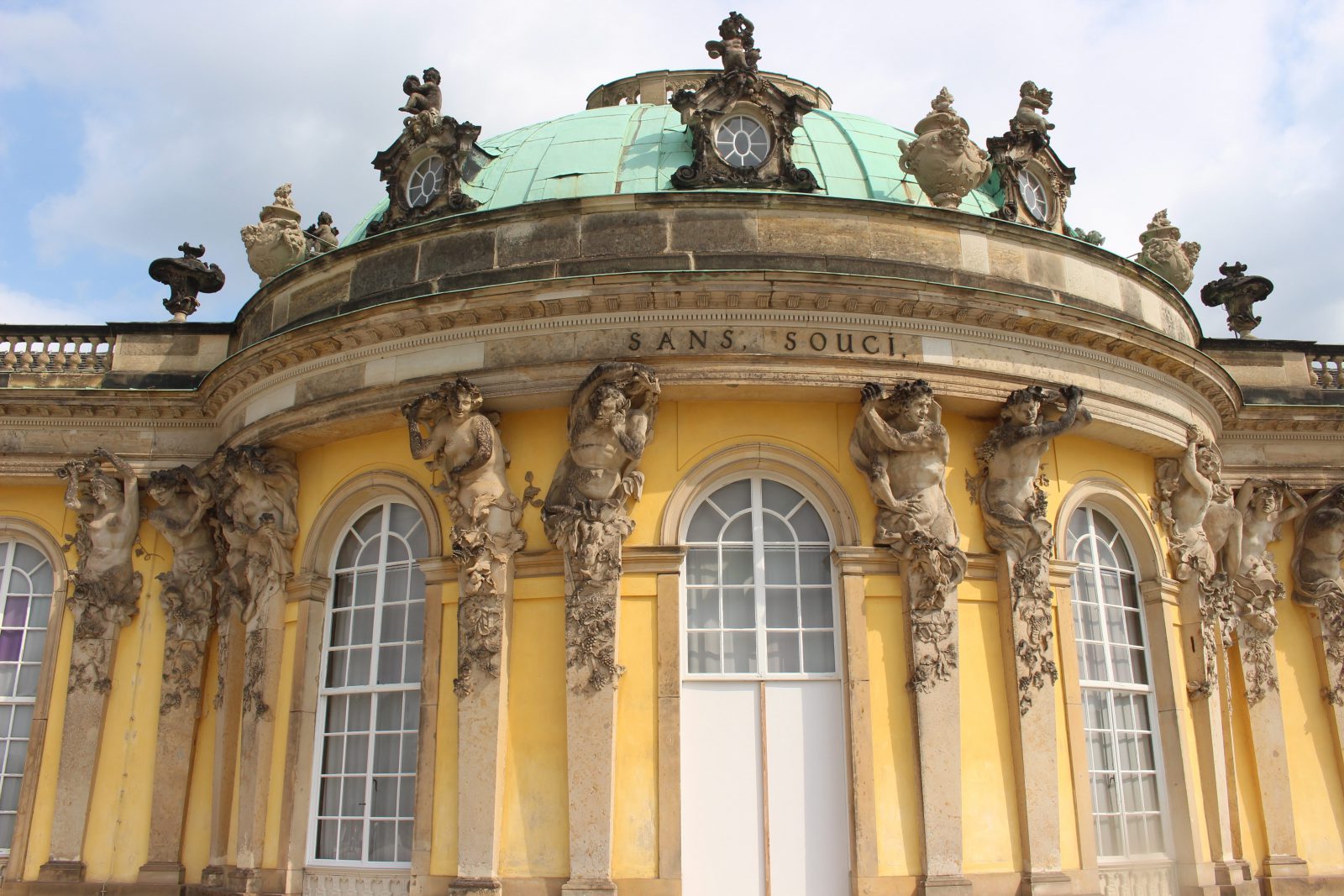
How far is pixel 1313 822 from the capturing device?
15.6 meters

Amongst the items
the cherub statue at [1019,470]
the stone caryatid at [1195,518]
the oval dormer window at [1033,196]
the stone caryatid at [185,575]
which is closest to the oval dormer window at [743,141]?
the oval dormer window at [1033,196]

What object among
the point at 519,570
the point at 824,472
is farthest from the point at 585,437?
the point at 824,472

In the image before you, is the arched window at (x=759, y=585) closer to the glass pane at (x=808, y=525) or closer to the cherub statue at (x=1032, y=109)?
the glass pane at (x=808, y=525)

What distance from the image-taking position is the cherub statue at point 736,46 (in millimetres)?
14508

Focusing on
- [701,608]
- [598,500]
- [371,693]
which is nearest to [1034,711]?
[701,608]

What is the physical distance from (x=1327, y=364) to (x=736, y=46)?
34.2ft

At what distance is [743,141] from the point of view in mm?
14453

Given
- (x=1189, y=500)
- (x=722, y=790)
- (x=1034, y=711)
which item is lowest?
(x=722, y=790)

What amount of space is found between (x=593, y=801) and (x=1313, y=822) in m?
10.0

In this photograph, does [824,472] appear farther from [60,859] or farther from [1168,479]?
[60,859]

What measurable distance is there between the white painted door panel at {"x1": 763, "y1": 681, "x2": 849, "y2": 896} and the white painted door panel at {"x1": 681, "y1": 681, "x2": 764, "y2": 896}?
0.15m

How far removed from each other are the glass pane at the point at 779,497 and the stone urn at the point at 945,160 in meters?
3.92

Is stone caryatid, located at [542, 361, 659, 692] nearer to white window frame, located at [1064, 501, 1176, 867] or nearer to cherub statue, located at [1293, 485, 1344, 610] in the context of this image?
white window frame, located at [1064, 501, 1176, 867]

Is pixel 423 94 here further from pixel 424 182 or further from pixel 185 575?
pixel 185 575
